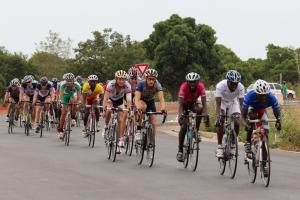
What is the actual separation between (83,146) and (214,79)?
1704 inches

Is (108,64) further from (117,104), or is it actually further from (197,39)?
(117,104)

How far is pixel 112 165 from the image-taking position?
1382 cm

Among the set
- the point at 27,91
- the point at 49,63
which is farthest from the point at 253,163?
the point at 49,63

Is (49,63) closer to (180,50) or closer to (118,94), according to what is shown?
(180,50)

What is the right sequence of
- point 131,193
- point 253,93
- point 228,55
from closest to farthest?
1. point 131,193
2. point 253,93
3. point 228,55

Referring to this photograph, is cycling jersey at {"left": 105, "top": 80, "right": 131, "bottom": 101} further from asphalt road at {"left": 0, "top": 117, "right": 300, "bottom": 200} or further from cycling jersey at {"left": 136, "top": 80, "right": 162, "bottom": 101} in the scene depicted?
asphalt road at {"left": 0, "top": 117, "right": 300, "bottom": 200}

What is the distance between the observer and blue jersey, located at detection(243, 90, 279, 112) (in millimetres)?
11234

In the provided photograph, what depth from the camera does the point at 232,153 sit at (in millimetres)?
11922

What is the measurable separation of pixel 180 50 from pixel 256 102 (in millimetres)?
46305

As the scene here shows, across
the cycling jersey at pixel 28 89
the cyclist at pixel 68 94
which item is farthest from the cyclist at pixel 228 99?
the cycling jersey at pixel 28 89

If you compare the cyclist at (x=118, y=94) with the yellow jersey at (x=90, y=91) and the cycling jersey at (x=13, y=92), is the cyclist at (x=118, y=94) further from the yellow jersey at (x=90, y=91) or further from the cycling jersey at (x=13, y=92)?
the cycling jersey at (x=13, y=92)

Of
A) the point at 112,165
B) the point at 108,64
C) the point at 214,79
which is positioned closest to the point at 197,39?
the point at 214,79

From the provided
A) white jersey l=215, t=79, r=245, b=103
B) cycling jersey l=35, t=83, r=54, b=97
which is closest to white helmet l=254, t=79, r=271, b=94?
white jersey l=215, t=79, r=245, b=103

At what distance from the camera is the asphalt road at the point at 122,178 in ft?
33.0
